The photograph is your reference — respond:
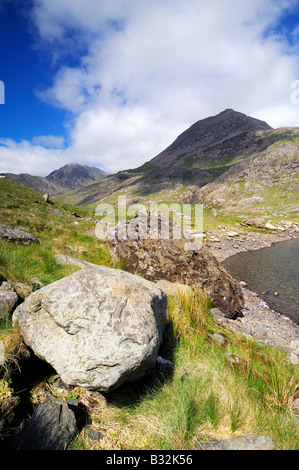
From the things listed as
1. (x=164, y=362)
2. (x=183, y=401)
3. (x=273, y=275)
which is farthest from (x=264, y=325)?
(x=273, y=275)

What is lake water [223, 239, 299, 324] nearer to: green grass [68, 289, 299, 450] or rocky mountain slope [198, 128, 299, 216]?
green grass [68, 289, 299, 450]

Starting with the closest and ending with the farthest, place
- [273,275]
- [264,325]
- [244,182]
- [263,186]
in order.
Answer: [264,325] < [273,275] < [263,186] < [244,182]

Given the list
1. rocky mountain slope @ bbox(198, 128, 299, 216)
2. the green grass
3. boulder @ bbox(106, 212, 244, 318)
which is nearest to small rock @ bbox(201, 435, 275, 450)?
the green grass

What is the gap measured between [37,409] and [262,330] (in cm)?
1035

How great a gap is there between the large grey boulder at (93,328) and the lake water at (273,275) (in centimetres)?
1381

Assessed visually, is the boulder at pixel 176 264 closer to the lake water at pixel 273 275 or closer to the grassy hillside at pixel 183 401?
the grassy hillside at pixel 183 401

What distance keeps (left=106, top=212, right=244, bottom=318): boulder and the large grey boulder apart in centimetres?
436

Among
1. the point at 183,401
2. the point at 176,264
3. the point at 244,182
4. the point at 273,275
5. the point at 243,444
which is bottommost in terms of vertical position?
the point at 273,275

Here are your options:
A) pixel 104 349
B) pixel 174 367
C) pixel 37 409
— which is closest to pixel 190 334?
pixel 174 367

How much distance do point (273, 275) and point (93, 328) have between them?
22807 mm

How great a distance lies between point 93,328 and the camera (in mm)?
3340

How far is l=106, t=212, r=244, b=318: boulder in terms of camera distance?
8.45m

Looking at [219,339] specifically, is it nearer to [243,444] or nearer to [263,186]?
[243,444]
